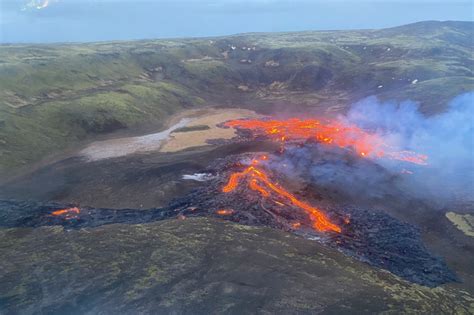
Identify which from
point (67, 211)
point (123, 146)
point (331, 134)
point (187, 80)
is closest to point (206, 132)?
point (123, 146)

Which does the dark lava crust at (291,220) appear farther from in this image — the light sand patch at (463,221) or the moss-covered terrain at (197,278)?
the light sand patch at (463,221)

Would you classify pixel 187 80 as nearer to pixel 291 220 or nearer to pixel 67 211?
pixel 67 211

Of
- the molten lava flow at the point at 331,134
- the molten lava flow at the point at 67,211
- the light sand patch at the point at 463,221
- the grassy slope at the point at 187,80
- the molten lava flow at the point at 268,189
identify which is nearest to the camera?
the light sand patch at the point at 463,221

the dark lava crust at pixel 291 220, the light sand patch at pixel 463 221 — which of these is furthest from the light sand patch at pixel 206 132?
the light sand patch at pixel 463 221

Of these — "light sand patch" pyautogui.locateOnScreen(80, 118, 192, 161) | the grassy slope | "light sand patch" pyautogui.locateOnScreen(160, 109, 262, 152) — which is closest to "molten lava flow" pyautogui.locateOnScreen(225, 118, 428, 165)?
"light sand patch" pyautogui.locateOnScreen(160, 109, 262, 152)

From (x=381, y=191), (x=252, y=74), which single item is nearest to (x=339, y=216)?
(x=381, y=191)
